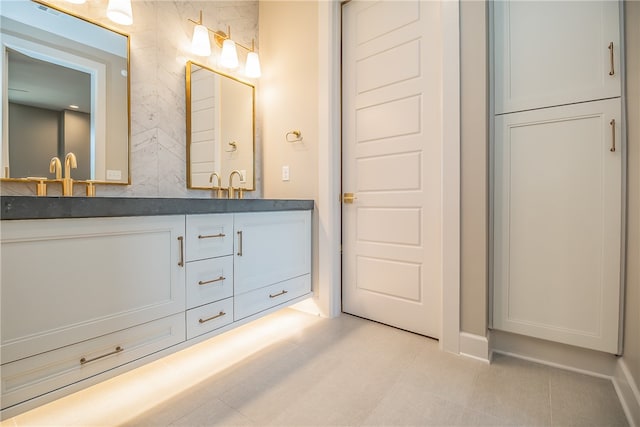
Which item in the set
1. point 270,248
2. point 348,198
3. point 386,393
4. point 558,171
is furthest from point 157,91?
point 558,171

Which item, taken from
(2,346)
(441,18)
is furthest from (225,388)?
(441,18)

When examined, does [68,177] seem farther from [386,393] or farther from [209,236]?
[386,393]

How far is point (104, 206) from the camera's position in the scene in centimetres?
109

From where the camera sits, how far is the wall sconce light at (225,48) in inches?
77.7

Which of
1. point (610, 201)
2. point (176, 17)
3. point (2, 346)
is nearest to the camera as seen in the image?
point (2, 346)

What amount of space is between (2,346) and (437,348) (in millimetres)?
1881

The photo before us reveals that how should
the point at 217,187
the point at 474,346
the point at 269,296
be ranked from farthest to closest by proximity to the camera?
1. the point at 217,187
2. the point at 269,296
3. the point at 474,346

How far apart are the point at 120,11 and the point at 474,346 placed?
2.62 metres

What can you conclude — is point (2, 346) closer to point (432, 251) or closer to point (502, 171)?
point (432, 251)

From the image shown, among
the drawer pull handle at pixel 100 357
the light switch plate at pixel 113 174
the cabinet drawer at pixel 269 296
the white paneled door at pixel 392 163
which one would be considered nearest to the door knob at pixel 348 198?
the white paneled door at pixel 392 163

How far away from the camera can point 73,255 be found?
103cm

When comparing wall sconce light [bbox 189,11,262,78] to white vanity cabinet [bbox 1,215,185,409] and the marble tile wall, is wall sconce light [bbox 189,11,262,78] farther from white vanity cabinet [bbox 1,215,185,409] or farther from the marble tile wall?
white vanity cabinet [bbox 1,215,185,409]

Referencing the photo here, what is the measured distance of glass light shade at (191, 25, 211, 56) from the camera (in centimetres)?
197

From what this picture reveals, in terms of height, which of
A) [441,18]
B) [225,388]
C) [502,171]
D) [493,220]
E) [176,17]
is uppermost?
[176,17]
